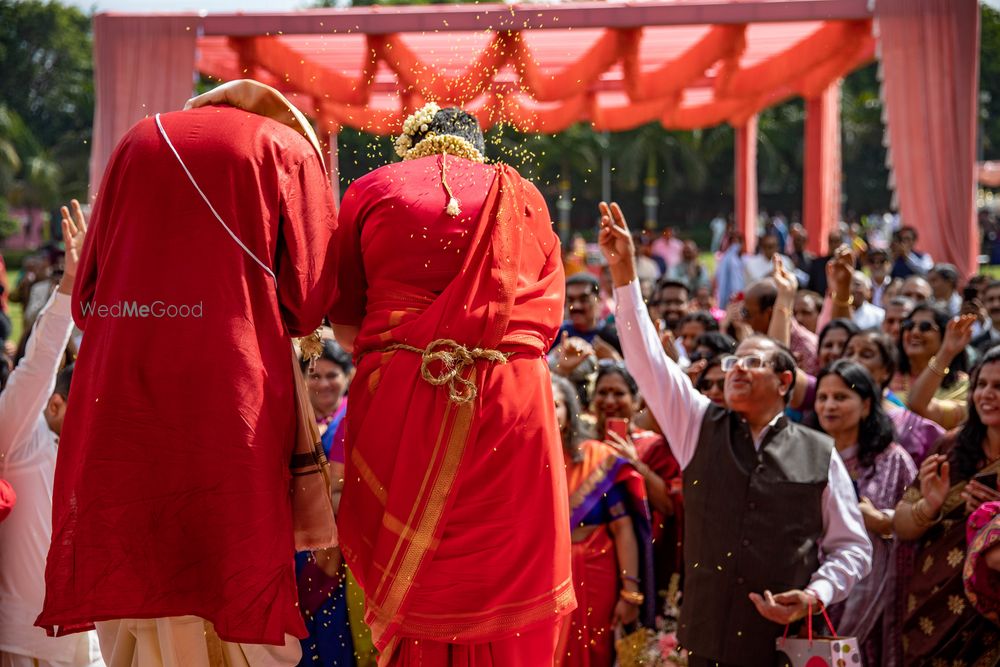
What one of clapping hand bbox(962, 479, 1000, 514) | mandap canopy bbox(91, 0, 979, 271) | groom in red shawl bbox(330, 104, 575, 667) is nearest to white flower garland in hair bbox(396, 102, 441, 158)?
groom in red shawl bbox(330, 104, 575, 667)

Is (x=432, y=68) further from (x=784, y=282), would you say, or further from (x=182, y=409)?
(x=182, y=409)

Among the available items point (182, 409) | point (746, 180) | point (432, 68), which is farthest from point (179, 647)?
point (746, 180)

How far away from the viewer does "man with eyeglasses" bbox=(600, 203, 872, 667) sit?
3730 mm

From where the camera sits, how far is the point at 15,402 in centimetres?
378

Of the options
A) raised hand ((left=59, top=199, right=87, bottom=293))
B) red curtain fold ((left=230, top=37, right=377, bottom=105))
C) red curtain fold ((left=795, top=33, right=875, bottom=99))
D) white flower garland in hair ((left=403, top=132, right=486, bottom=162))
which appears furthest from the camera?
red curtain fold ((left=795, top=33, right=875, bottom=99))

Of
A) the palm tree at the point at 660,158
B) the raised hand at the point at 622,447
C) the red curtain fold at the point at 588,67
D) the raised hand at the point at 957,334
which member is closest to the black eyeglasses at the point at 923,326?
the raised hand at the point at 957,334

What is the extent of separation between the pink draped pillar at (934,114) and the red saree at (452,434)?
336 inches

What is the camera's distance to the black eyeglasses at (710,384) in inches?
197

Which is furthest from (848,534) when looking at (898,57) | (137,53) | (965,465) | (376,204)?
(137,53)

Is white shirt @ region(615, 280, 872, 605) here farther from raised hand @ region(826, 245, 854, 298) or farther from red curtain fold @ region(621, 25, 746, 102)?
red curtain fold @ region(621, 25, 746, 102)

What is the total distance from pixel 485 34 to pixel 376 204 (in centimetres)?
858

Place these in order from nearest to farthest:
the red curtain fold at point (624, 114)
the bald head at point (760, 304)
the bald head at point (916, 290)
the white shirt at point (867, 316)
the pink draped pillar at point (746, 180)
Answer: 1. the bald head at point (760, 304)
2. the white shirt at point (867, 316)
3. the bald head at point (916, 290)
4. the red curtain fold at point (624, 114)
5. the pink draped pillar at point (746, 180)

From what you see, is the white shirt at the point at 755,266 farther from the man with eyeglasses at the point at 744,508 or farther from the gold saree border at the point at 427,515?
the gold saree border at the point at 427,515

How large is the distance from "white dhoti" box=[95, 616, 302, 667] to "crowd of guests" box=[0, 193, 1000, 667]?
0.84 m
